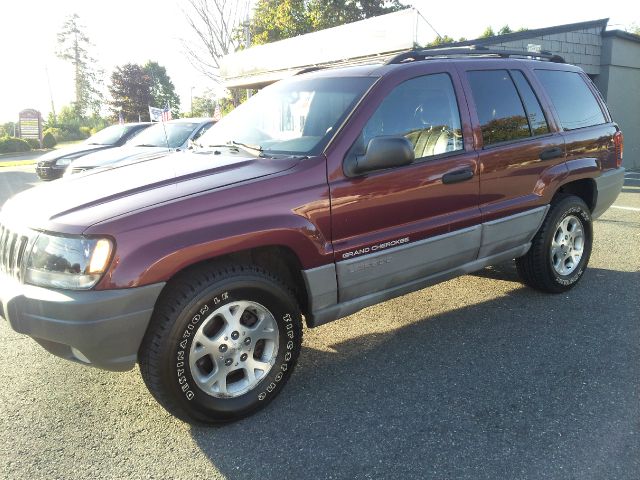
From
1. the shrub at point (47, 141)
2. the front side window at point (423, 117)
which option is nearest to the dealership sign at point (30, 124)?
the shrub at point (47, 141)

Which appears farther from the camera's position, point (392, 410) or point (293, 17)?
point (293, 17)

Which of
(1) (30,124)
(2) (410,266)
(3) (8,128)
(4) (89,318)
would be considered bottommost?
(2) (410,266)

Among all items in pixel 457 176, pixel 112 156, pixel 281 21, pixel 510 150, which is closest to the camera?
pixel 457 176

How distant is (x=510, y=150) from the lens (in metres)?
3.82

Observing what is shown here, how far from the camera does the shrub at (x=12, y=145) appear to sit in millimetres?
29469

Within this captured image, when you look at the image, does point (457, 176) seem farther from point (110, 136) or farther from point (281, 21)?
point (281, 21)

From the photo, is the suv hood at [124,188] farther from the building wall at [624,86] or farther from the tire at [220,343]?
the building wall at [624,86]

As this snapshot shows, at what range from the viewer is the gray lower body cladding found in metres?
3.01

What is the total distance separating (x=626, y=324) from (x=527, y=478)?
84.4 inches

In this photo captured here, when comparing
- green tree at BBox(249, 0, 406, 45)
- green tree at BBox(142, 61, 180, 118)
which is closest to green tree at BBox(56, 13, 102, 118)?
green tree at BBox(142, 61, 180, 118)

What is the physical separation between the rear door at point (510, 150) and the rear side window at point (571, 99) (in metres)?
0.22

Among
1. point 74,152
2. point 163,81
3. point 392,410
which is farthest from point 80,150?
point 163,81

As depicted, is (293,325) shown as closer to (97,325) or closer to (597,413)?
(97,325)

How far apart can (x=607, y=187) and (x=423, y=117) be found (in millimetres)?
2442
